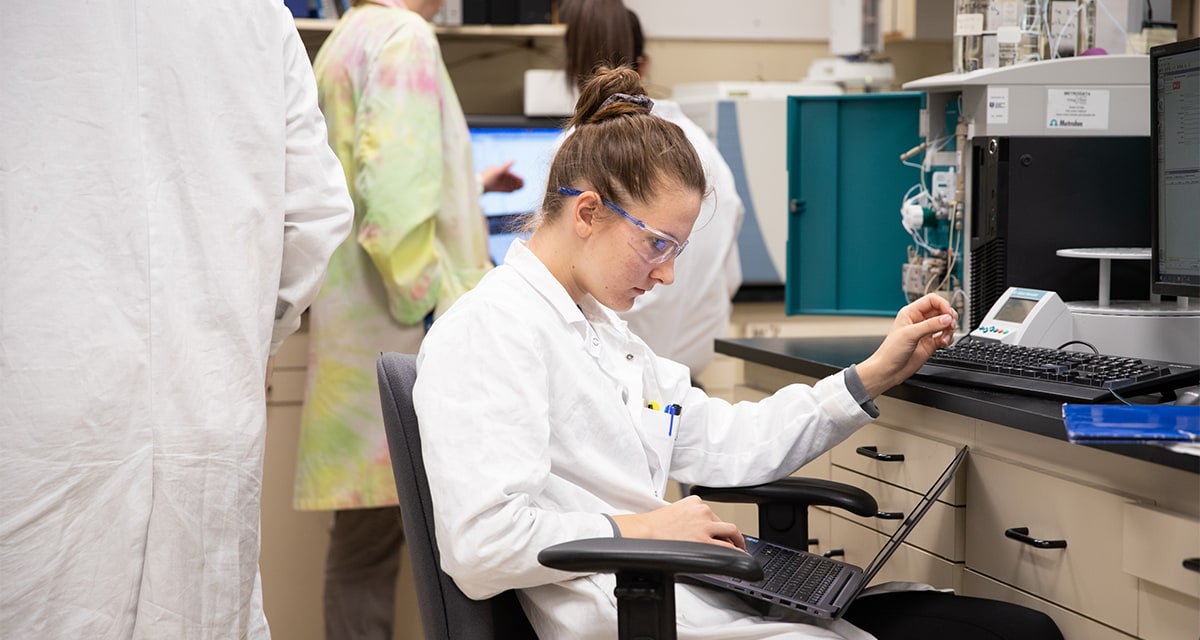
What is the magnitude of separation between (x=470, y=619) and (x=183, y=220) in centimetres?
64

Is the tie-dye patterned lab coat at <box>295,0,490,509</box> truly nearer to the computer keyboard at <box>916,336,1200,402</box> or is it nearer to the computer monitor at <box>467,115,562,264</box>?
the computer monitor at <box>467,115,562,264</box>

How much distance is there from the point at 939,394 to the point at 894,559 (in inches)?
12.5

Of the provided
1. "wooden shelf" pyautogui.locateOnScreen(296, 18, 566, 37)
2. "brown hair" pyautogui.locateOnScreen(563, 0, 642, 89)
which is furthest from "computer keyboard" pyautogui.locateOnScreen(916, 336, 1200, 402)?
"wooden shelf" pyautogui.locateOnScreen(296, 18, 566, 37)

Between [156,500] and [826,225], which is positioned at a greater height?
[826,225]

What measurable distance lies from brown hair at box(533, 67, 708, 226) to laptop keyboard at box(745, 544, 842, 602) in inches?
17.3

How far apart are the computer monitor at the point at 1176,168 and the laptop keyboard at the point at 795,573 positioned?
57cm

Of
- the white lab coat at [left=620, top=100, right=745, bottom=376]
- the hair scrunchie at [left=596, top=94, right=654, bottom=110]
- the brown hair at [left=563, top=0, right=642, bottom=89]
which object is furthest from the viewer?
the brown hair at [left=563, top=0, right=642, bottom=89]

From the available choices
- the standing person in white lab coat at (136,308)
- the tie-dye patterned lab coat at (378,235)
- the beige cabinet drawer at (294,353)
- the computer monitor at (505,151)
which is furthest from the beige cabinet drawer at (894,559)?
the computer monitor at (505,151)

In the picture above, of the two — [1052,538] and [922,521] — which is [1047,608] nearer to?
[1052,538]

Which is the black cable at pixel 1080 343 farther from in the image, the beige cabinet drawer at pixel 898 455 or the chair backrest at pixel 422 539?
the chair backrest at pixel 422 539

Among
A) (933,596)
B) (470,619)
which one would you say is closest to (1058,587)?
(933,596)

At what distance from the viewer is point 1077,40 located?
2.01 m

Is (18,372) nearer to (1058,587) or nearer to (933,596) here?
(933,596)

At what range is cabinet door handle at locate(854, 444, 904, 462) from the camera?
5.47 ft
